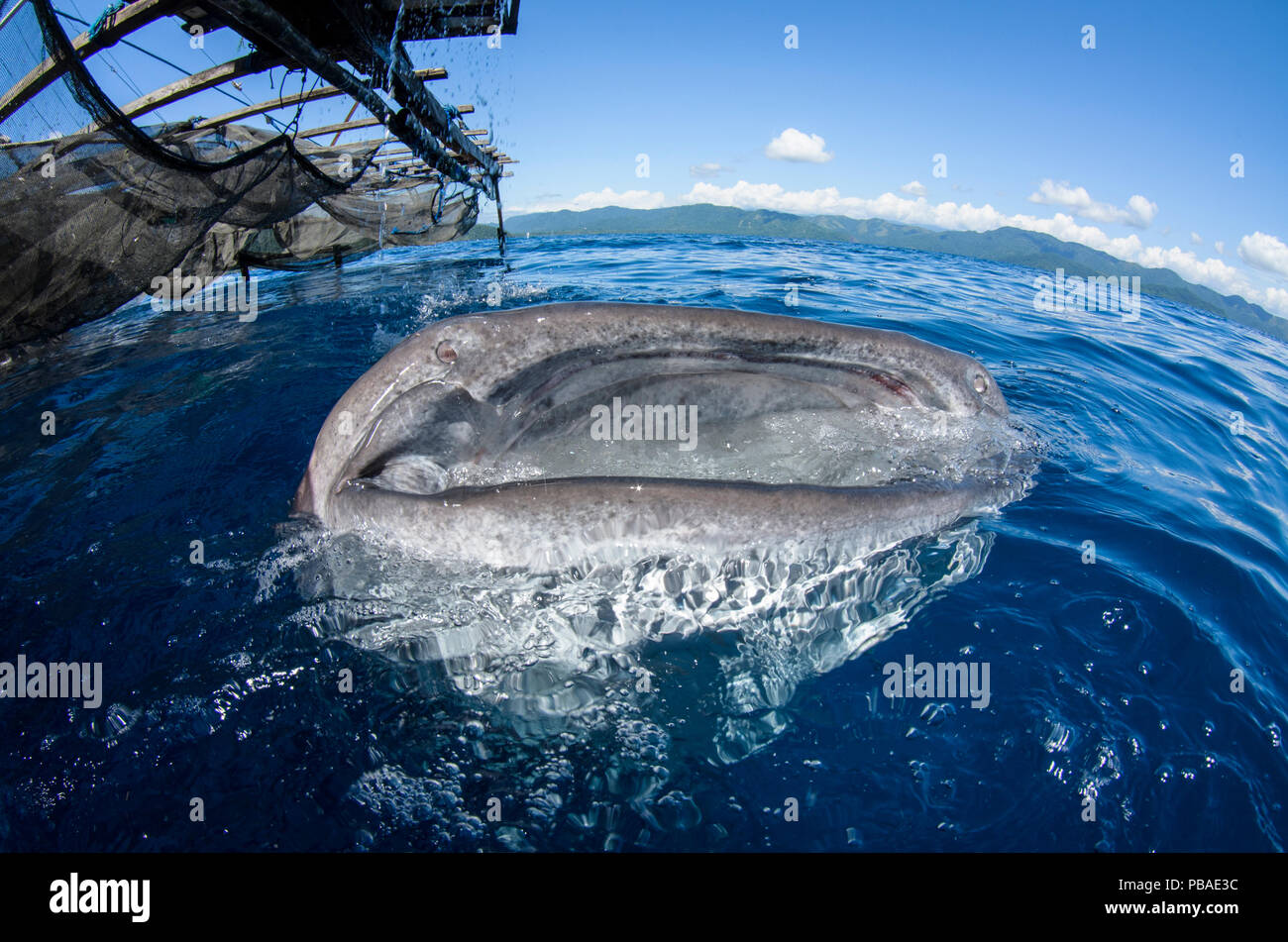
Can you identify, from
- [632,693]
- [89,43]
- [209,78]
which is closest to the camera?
[632,693]

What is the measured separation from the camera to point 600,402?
9.19ft

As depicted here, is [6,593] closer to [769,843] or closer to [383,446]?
[383,446]

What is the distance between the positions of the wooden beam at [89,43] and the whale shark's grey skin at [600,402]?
671 centimetres

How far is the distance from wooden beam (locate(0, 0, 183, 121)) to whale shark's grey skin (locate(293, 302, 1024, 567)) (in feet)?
22.0

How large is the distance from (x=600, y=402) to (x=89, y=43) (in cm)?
849

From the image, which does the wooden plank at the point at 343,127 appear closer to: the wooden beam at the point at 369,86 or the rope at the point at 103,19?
the wooden beam at the point at 369,86

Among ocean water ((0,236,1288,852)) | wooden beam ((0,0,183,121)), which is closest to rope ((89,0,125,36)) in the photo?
wooden beam ((0,0,183,121))

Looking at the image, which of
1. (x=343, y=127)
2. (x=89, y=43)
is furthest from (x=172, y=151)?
(x=343, y=127)

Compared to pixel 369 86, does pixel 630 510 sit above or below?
below

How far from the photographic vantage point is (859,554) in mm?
2588

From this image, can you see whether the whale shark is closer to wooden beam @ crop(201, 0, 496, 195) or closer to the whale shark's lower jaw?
the whale shark's lower jaw

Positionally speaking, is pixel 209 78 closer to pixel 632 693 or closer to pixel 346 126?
pixel 346 126
